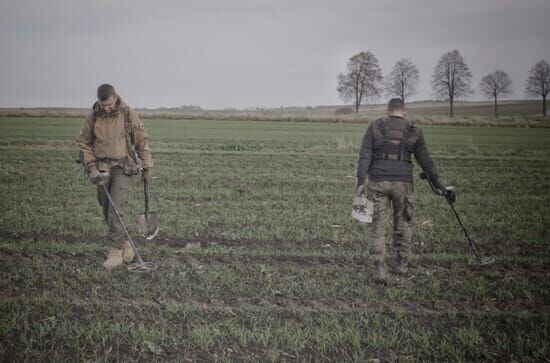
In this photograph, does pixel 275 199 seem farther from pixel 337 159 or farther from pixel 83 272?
pixel 337 159

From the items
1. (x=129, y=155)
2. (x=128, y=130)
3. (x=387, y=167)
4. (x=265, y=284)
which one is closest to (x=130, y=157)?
(x=129, y=155)

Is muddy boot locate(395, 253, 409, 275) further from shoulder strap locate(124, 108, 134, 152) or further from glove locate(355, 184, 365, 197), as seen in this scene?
shoulder strap locate(124, 108, 134, 152)

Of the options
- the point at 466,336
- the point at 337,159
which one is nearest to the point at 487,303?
the point at 466,336

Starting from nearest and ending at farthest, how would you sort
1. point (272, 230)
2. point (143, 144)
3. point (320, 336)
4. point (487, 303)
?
point (320, 336) → point (487, 303) → point (143, 144) → point (272, 230)

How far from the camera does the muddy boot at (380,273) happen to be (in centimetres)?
615

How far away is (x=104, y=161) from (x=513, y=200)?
33.3ft

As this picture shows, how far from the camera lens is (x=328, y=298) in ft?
18.6

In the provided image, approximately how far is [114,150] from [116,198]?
72 cm

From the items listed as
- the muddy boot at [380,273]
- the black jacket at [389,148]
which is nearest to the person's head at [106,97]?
the black jacket at [389,148]

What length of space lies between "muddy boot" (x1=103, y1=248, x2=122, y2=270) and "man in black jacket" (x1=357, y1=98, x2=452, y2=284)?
3.58 meters

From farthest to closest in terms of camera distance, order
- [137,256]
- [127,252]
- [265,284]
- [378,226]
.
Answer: [127,252] → [137,256] → [378,226] → [265,284]

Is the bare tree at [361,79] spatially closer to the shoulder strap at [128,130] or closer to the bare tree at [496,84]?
the bare tree at [496,84]

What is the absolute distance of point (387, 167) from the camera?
20.3 ft

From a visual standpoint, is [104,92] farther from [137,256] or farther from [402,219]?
[402,219]
